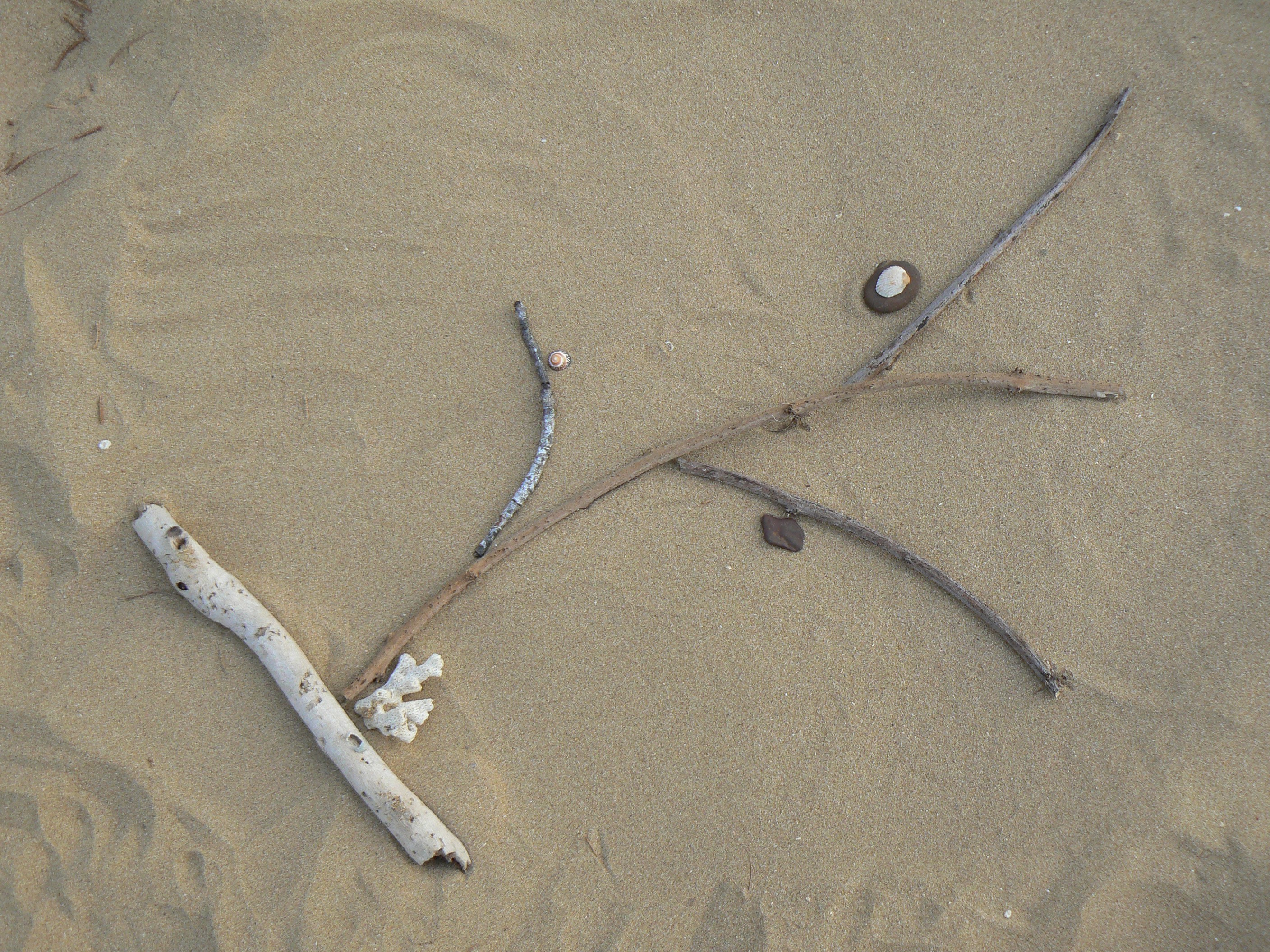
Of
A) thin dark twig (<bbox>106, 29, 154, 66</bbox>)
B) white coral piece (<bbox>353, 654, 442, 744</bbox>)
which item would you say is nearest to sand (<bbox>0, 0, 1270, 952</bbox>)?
thin dark twig (<bbox>106, 29, 154, 66</bbox>)

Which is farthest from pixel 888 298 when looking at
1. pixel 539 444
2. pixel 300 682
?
pixel 300 682

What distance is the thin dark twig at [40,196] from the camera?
2.75m

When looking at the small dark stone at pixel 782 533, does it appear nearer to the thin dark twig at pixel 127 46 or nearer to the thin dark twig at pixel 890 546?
the thin dark twig at pixel 890 546

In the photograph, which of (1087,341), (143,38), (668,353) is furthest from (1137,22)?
(143,38)

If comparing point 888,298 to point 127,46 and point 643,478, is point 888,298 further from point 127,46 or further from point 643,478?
point 127,46

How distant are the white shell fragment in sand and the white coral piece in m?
2.12

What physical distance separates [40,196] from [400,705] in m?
2.28

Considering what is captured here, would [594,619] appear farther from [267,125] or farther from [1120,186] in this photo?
[1120,186]

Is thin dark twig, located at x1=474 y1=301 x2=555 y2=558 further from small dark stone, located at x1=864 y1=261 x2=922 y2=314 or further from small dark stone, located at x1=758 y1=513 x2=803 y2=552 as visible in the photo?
small dark stone, located at x1=864 y1=261 x2=922 y2=314

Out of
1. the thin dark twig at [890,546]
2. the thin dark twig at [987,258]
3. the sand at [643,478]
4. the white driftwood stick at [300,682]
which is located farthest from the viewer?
the thin dark twig at [987,258]

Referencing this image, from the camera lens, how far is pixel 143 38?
2871 millimetres

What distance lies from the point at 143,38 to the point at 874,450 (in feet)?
10.5

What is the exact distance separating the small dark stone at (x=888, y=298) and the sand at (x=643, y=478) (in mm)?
87

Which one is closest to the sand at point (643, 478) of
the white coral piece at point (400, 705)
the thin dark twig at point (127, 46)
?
the thin dark twig at point (127, 46)
